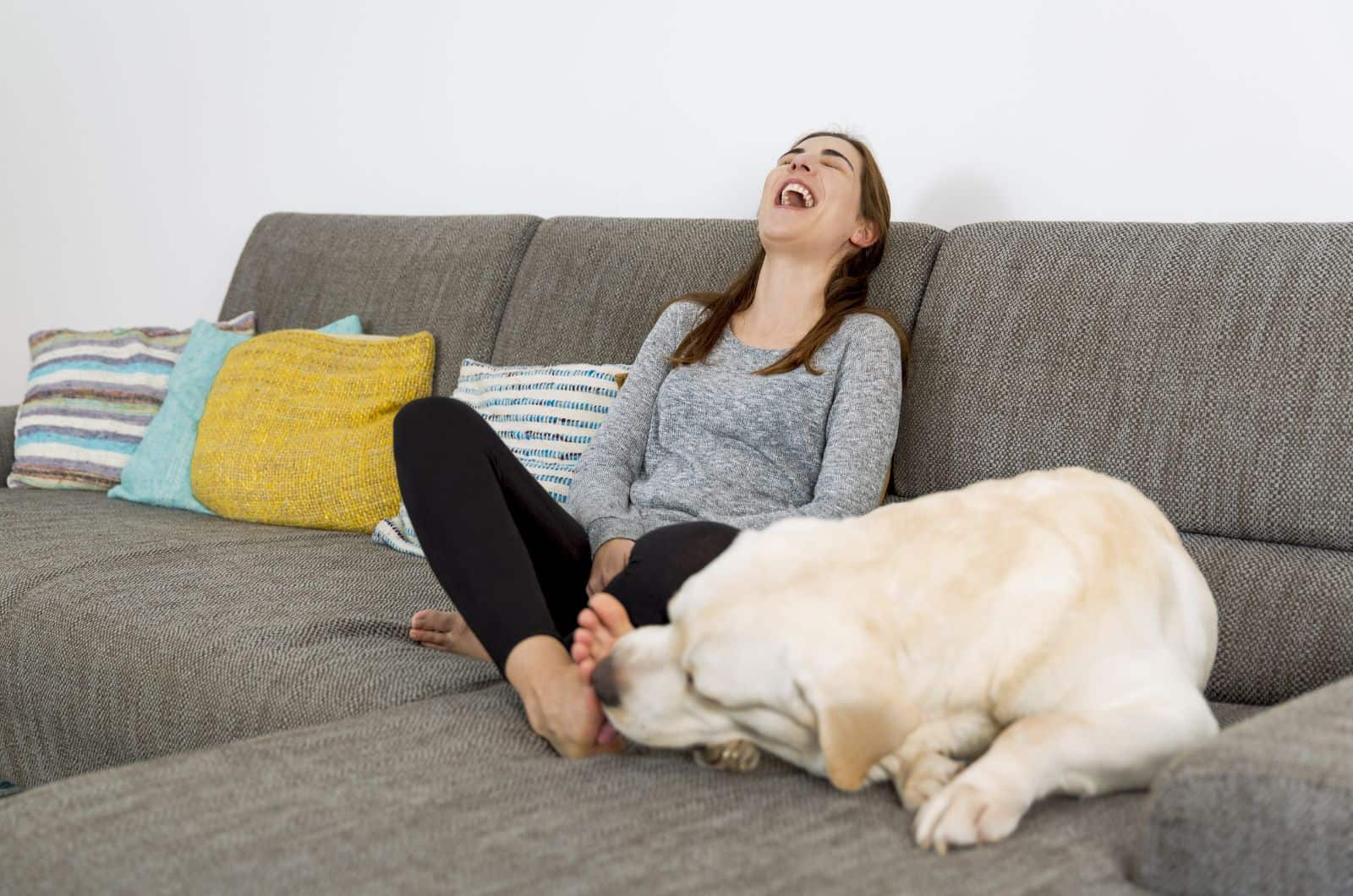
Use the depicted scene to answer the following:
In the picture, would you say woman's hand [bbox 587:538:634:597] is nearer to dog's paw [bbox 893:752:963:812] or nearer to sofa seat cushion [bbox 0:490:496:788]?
sofa seat cushion [bbox 0:490:496:788]

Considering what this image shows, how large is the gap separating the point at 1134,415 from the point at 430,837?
3.68 feet

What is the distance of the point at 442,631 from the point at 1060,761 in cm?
91

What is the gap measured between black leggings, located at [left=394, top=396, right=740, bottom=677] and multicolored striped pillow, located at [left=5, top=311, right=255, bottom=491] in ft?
4.93

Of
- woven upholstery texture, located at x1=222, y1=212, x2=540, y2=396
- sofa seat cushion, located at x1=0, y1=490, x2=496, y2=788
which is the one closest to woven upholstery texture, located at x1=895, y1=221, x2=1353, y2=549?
sofa seat cushion, located at x1=0, y1=490, x2=496, y2=788

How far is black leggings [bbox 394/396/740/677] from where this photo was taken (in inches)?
55.2

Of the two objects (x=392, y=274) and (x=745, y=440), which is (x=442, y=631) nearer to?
(x=745, y=440)

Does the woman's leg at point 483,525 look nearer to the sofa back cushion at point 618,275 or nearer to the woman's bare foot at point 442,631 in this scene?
the woman's bare foot at point 442,631

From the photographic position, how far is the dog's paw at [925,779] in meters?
1.11

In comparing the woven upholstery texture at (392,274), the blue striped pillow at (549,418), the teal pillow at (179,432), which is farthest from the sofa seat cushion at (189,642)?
the woven upholstery texture at (392,274)

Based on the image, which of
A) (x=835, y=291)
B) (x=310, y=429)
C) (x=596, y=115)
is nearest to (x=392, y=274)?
(x=310, y=429)

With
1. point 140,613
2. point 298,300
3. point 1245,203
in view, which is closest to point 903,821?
point 140,613

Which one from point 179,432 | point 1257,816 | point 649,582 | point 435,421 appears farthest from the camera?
point 179,432

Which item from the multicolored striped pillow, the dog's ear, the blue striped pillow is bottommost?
the multicolored striped pillow

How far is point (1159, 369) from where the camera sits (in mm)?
1746
